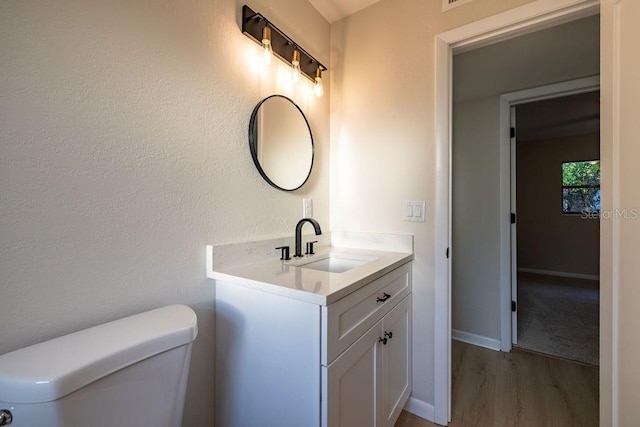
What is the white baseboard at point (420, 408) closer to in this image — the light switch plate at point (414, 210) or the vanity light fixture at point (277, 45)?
the light switch plate at point (414, 210)

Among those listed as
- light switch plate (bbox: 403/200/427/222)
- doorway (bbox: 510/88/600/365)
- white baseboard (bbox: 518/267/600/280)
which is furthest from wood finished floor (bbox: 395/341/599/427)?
white baseboard (bbox: 518/267/600/280)

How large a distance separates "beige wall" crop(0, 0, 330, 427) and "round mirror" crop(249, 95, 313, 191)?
0.18ft

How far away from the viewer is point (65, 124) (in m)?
0.76

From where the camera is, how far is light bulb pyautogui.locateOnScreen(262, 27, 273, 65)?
1.25 m

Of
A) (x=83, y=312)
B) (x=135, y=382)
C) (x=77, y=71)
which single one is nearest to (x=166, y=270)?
(x=83, y=312)

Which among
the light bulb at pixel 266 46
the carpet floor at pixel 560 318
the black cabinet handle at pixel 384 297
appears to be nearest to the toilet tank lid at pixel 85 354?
the black cabinet handle at pixel 384 297

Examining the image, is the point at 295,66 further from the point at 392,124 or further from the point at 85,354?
the point at 85,354

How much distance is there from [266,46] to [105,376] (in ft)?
4.43

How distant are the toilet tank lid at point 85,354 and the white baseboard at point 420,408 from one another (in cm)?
136

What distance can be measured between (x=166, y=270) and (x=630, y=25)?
1.84m

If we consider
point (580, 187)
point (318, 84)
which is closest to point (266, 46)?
point (318, 84)

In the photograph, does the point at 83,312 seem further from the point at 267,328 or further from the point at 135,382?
the point at 267,328

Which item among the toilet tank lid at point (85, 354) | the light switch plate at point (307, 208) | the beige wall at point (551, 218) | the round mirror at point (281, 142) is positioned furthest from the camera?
the beige wall at point (551, 218)

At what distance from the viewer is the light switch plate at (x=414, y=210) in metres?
1.51
